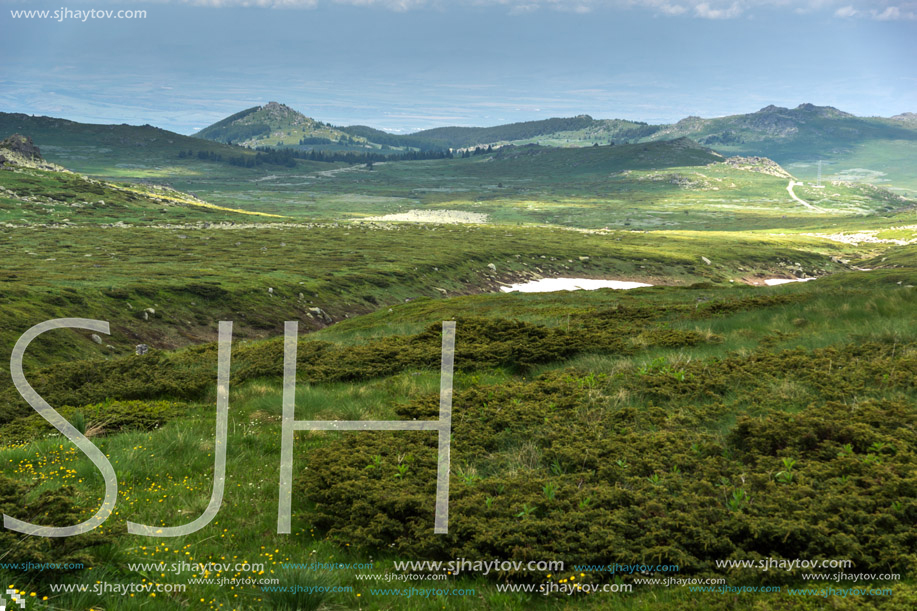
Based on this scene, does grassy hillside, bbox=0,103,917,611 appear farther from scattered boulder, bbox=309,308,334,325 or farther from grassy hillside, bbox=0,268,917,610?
scattered boulder, bbox=309,308,334,325

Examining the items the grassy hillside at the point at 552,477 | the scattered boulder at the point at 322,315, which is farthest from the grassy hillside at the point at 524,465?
the scattered boulder at the point at 322,315

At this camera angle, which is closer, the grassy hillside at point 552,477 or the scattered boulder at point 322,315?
the grassy hillside at point 552,477

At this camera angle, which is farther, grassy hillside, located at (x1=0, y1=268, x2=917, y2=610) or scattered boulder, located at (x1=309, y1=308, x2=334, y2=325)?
scattered boulder, located at (x1=309, y1=308, x2=334, y2=325)

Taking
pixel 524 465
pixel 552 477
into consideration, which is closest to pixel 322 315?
pixel 524 465

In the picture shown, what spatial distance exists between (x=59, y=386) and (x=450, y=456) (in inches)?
625

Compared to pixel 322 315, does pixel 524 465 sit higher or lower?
higher

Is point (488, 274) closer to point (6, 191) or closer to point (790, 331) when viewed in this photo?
point (790, 331)

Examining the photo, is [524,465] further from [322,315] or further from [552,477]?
[322,315]

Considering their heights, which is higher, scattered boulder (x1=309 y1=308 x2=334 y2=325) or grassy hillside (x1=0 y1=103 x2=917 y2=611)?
grassy hillside (x1=0 y1=103 x2=917 y2=611)

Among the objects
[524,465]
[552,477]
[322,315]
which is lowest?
[322,315]

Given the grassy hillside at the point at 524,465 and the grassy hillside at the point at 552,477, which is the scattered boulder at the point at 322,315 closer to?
the grassy hillside at the point at 524,465

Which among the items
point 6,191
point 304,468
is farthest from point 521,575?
point 6,191

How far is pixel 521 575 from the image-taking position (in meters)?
8.18

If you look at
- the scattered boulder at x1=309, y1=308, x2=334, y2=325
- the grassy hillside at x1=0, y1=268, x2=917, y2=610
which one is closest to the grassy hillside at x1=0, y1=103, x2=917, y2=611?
the grassy hillside at x1=0, y1=268, x2=917, y2=610
